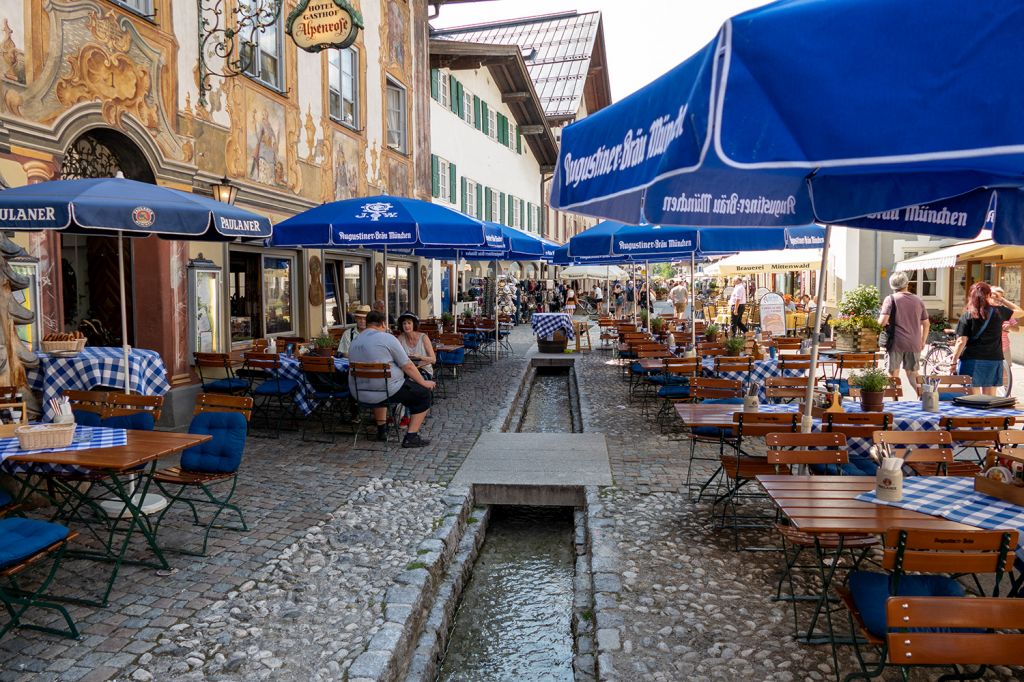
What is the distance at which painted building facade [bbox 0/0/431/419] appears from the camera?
7.32 meters

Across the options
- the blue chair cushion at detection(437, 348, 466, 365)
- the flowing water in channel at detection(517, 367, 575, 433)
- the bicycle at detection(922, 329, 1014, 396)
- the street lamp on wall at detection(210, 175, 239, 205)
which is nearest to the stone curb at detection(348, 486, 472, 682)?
the flowing water in channel at detection(517, 367, 575, 433)

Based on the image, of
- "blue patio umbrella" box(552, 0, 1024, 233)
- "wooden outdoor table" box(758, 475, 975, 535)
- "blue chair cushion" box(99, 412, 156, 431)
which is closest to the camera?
"blue patio umbrella" box(552, 0, 1024, 233)

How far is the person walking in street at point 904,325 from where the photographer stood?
356 inches

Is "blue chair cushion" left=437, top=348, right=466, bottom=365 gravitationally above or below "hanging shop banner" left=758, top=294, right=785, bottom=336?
below

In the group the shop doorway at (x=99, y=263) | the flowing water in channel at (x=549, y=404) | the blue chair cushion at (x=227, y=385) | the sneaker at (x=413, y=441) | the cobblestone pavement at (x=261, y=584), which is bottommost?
the flowing water in channel at (x=549, y=404)

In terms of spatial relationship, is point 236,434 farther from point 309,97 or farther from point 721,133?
point 309,97

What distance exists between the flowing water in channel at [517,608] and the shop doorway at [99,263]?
19.1ft

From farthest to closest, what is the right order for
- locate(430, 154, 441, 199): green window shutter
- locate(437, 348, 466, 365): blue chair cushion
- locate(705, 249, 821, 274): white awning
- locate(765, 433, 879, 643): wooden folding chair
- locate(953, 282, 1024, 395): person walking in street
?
locate(430, 154, 441, 199): green window shutter < locate(705, 249, 821, 274): white awning < locate(437, 348, 466, 365): blue chair cushion < locate(953, 282, 1024, 395): person walking in street < locate(765, 433, 879, 643): wooden folding chair

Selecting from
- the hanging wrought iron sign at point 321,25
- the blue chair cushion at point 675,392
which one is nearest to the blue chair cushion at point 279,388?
the blue chair cushion at point 675,392

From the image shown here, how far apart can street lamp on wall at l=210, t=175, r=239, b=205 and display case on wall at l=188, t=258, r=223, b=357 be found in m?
0.86

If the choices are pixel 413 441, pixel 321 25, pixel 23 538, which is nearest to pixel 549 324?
pixel 321 25

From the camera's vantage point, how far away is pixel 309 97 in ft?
42.9

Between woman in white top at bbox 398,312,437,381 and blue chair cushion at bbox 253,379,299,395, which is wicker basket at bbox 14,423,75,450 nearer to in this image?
blue chair cushion at bbox 253,379,299,395

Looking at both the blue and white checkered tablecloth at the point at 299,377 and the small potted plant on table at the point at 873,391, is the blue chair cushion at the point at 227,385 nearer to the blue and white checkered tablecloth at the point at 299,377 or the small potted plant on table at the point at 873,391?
the blue and white checkered tablecloth at the point at 299,377
